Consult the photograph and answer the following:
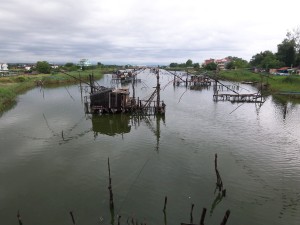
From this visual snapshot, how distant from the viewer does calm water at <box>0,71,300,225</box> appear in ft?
48.1

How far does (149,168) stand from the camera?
1994cm

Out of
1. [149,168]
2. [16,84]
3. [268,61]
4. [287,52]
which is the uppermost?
[287,52]

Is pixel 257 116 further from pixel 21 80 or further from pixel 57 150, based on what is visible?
pixel 21 80

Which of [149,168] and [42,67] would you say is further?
[42,67]

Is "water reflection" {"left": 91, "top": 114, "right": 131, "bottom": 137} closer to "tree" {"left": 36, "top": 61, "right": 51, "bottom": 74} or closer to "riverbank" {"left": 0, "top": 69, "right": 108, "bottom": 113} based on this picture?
"riverbank" {"left": 0, "top": 69, "right": 108, "bottom": 113}

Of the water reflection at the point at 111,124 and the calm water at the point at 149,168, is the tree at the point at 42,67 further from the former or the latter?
the water reflection at the point at 111,124

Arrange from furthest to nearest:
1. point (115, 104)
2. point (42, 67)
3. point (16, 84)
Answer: point (42, 67), point (16, 84), point (115, 104)

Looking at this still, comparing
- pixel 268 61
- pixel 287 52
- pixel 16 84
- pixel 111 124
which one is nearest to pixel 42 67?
pixel 16 84

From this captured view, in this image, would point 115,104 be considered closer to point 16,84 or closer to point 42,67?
point 16,84

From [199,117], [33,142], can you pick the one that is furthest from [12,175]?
[199,117]

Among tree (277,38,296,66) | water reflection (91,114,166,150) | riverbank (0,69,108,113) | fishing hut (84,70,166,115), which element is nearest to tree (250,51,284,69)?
tree (277,38,296,66)

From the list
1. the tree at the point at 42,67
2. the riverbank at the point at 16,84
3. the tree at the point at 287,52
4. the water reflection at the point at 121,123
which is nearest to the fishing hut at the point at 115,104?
the water reflection at the point at 121,123

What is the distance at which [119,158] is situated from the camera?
71.7 feet

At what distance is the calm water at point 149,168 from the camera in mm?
14648
